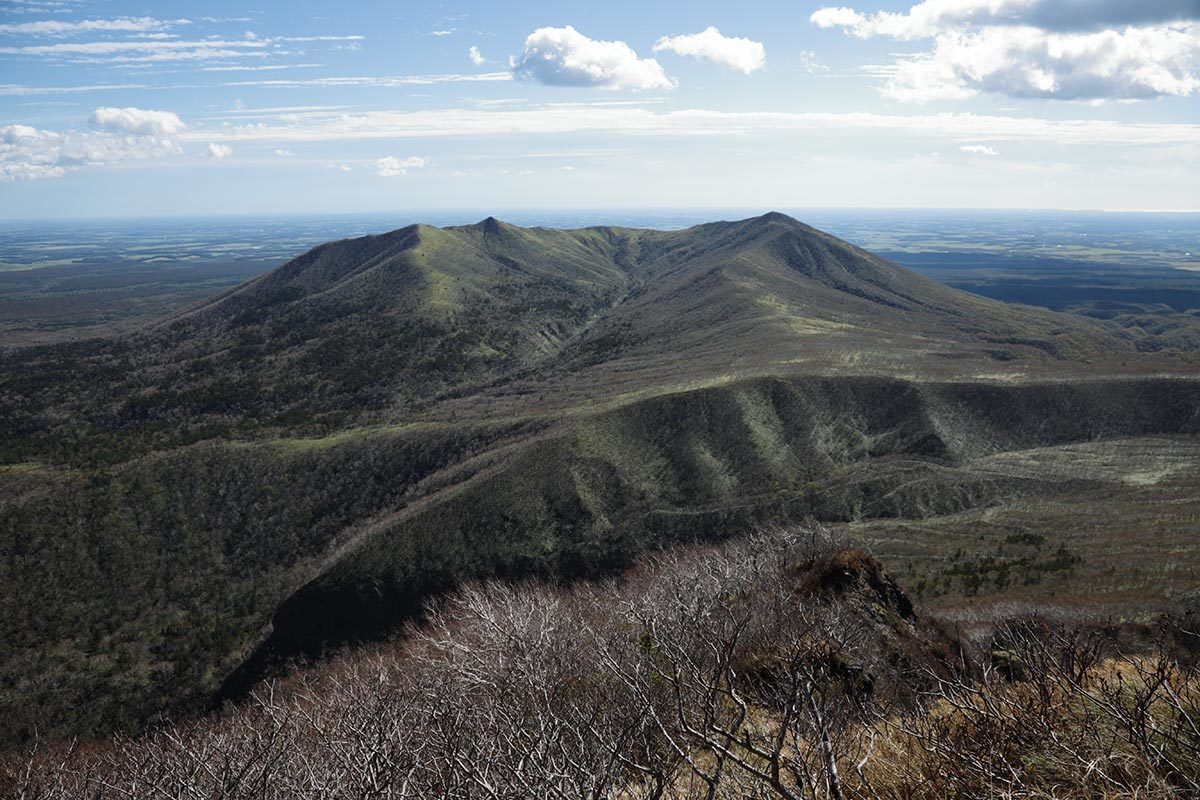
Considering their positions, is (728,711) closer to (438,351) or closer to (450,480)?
(450,480)

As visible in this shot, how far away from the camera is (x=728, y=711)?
838 inches

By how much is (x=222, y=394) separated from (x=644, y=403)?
10216cm

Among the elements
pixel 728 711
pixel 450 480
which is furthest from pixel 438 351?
pixel 728 711

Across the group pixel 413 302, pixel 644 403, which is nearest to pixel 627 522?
pixel 644 403

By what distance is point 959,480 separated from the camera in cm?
6788

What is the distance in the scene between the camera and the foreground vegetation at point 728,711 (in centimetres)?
847

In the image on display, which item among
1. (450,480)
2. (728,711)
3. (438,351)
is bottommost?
(450,480)

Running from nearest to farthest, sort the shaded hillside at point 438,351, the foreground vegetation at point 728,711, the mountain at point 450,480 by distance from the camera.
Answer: the foreground vegetation at point 728,711, the mountain at point 450,480, the shaded hillside at point 438,351

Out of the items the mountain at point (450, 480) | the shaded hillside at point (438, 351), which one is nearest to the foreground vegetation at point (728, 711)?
the mountain at point (450, 480)

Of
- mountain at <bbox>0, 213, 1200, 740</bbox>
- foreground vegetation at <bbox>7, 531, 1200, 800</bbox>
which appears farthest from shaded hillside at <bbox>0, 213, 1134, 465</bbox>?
foreground vegetation at <bbox>7, 531, 1200, 800</bbox>

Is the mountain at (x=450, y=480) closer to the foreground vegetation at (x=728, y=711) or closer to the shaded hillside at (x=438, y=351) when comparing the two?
the shaded hillside at (x=438, y=351)

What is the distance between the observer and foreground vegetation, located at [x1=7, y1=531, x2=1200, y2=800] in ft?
27.8

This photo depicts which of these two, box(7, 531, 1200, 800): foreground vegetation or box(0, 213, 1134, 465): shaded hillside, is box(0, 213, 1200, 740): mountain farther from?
box(7, 531, 1200, 800): foreground vegetation

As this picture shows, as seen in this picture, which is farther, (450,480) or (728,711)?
(450,480)
